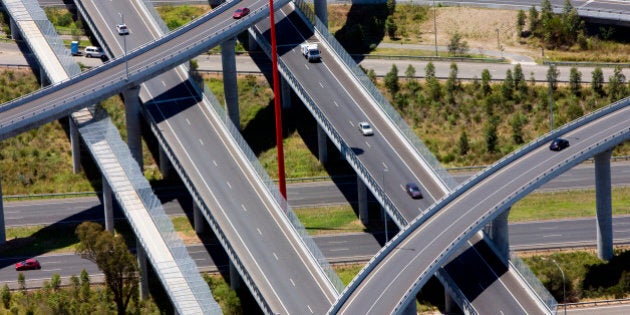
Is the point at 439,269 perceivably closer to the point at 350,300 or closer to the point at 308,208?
the point at 350,300

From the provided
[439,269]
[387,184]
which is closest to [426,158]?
[387,184]

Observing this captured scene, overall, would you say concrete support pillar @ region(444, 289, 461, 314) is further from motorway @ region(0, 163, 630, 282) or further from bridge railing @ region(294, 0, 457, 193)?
bridge railing @ region(294, 0, 457, 193)

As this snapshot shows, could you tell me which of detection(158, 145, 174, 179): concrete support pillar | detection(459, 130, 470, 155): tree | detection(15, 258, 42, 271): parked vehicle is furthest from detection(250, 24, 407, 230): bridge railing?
detection(15, 258, 42, 271): parked vehicle

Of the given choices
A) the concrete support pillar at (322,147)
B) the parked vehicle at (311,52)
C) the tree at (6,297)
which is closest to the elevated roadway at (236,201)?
the parked vehicle at (311,52)

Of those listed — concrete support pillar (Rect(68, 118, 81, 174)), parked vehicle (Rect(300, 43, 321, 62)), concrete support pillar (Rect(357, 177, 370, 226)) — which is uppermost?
parked vehicle (Rect(300, 43, 321, 62))

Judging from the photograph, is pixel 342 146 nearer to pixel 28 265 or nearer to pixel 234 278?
pixel 234 278

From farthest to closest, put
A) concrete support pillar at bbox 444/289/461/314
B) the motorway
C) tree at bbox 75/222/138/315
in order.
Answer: the motorway
concrete support pillar at bbox 444/289/461/314
tree at bbox 75/222/138/315
